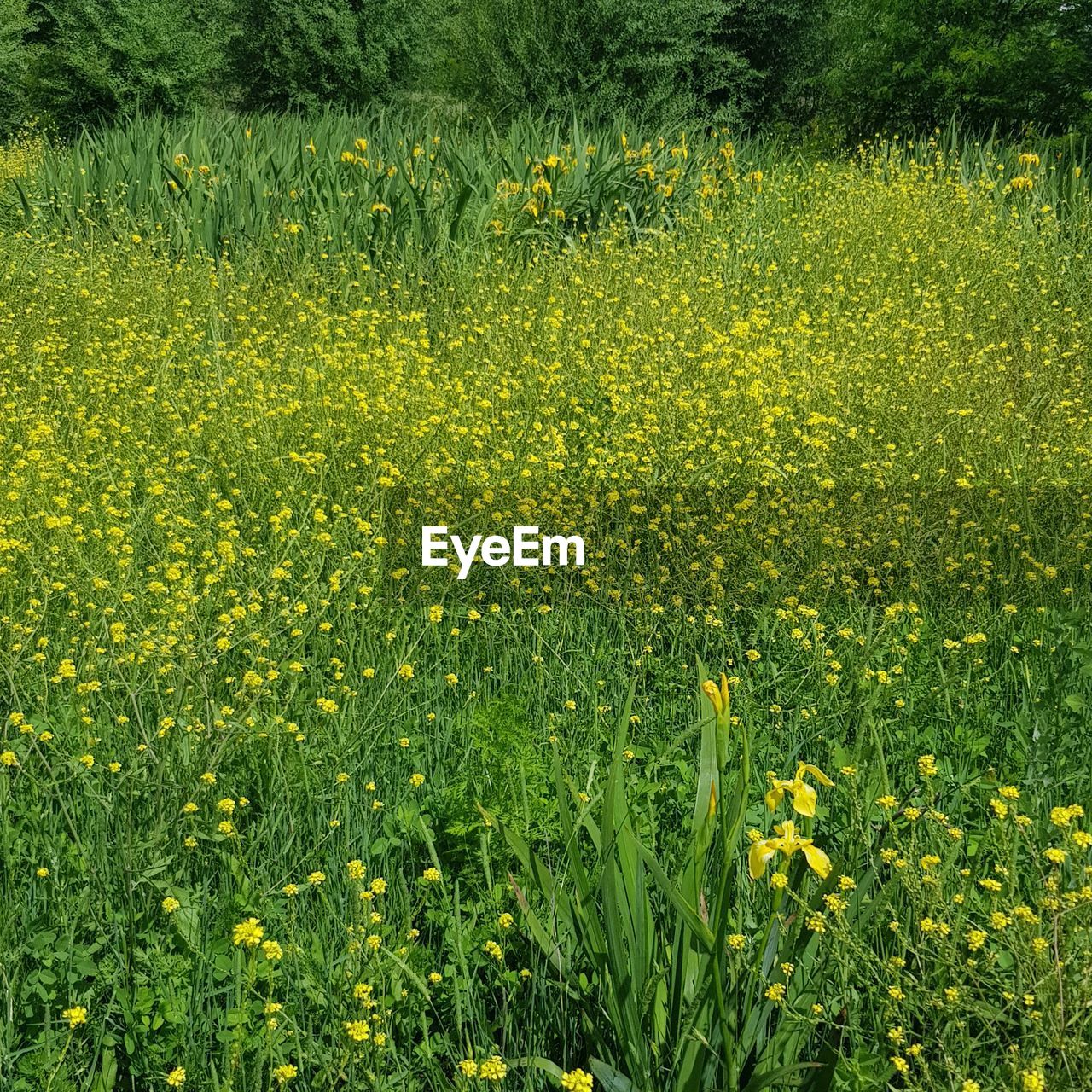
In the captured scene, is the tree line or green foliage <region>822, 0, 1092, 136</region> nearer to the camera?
green foliage <region>822, 0, 1092, 136</region>

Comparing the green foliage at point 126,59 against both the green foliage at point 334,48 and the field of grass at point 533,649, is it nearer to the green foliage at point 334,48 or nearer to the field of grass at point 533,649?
the green foliage at point 334,48

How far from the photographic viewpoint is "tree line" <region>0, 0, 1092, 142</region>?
36.5ft

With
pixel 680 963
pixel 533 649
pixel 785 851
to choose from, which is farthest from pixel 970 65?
pixel 785 851

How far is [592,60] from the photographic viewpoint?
11.5 m

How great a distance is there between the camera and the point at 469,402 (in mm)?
4559

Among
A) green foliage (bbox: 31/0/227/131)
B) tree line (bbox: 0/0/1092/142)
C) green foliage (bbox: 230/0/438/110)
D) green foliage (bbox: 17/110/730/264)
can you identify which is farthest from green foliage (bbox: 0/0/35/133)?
green foliage (bbox: 17/110/730/264)

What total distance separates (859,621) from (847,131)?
10971 mm

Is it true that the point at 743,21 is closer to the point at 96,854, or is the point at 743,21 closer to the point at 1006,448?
the point at 1006,448

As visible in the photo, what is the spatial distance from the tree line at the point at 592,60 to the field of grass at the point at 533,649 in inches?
183

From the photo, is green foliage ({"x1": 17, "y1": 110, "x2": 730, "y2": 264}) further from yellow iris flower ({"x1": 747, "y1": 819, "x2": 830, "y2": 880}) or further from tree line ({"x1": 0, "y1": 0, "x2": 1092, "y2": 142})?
yellow iris flower ({"x1": 747, "y1": 819, "x2": 830, "y2": 880})

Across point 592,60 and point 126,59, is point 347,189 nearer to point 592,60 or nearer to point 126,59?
point 592,60

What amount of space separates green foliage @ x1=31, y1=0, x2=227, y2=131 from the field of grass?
10293 millimetres

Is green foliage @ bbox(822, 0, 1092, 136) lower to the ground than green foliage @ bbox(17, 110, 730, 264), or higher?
higher

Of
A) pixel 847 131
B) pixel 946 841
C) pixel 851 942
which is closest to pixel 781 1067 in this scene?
pixel 851 942
